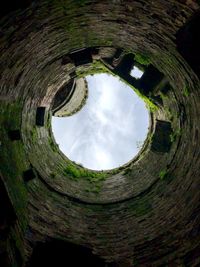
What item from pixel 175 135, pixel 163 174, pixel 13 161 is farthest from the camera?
pixel 163 174

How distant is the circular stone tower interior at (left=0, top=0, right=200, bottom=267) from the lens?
15.1 ft

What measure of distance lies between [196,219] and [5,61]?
164 inches

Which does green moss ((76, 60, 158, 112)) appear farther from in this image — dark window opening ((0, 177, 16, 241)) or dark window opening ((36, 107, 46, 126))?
dark window opening ((0, 177, 16, 241))

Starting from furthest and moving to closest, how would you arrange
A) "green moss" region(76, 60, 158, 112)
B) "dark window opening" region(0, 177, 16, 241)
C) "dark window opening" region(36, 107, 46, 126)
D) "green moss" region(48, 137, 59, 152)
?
"green moss" region(48, 137, 59, 152), "green moss" region(76, 60, 158, 112), "dark window opening" region(36, 107, 46, 126), "dark window opening" region(0, 177, 16, 241)

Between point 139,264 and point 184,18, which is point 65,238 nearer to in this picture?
point 139,264

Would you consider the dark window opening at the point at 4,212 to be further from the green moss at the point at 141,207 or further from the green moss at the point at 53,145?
the green moss at the point at 53,145

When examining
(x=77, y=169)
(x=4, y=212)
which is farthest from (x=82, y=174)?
(x=4, y=212)

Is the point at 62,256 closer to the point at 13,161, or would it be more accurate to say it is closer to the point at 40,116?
the point at 13,161

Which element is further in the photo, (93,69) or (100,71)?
(100,71)

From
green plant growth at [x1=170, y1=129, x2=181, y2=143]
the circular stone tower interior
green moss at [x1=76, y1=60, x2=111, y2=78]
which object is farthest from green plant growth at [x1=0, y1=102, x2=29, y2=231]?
green plant growth at [x1=170, y1=129, x2=181, y2=143]

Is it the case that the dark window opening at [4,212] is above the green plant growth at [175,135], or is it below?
below

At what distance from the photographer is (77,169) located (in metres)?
8.88

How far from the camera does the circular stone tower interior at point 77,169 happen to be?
15.1 ft

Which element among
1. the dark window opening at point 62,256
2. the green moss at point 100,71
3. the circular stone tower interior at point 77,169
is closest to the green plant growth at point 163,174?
the circular stone tower interior at point 77,169
